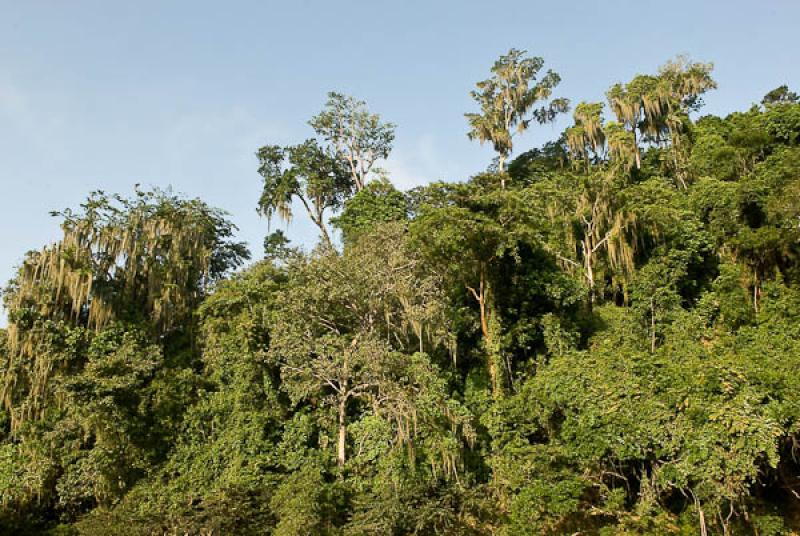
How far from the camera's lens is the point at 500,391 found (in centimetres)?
1688

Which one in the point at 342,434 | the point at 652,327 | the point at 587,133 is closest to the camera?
the point at 342,434

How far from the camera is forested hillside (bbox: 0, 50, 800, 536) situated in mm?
13211

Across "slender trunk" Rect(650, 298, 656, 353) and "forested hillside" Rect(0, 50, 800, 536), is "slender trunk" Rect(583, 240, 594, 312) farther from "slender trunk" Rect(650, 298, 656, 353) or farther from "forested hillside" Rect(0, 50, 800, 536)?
"slender trunk" Rect(650, 298, 656, 353)

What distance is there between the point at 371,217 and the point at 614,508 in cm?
Result: 1564

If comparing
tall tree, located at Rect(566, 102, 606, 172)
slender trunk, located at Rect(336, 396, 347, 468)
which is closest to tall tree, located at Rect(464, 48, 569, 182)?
tall tree, located at Rect(566, 102, 606, 172)

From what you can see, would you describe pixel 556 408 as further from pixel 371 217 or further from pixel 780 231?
pixel 371 217

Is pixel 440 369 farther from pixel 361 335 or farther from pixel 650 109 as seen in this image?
pixel 650 109

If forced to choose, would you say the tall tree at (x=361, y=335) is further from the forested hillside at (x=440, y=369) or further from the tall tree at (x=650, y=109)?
the tall tree at (x=650, y=109)

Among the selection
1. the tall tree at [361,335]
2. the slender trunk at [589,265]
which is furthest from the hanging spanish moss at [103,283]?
the slender trunk at [589,265]

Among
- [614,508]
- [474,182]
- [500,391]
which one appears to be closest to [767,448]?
[614,508]

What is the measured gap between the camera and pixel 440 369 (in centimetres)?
1748

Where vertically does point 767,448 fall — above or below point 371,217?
below

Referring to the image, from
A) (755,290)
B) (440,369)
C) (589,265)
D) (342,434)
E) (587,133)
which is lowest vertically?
(342,434)

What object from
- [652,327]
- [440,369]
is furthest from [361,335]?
[652,327]
